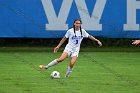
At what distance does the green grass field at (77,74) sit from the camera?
13614 millimetres

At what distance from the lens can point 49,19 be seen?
2481 centimetres

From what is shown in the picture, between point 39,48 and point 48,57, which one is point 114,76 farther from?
point 39,48

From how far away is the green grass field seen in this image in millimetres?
13614

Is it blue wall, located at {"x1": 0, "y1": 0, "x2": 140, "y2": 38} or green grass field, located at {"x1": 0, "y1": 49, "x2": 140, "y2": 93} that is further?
blue wall, located at {"x1": 0, "y1": 0, "x2": 140, "y2": 38}

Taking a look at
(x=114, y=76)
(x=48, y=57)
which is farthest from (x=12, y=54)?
(x=114, y=76)

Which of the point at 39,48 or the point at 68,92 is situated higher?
the point at 68,92

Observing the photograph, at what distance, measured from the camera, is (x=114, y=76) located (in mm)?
16422

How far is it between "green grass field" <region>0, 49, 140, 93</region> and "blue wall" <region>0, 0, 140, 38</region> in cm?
94

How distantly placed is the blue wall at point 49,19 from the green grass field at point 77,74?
94 centimetres

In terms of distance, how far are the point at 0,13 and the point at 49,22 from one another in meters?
2.21

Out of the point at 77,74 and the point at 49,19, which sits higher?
the point at 77,74

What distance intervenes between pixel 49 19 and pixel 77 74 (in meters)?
8.28

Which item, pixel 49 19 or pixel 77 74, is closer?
pixel 77 74

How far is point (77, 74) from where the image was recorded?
16875 mm
